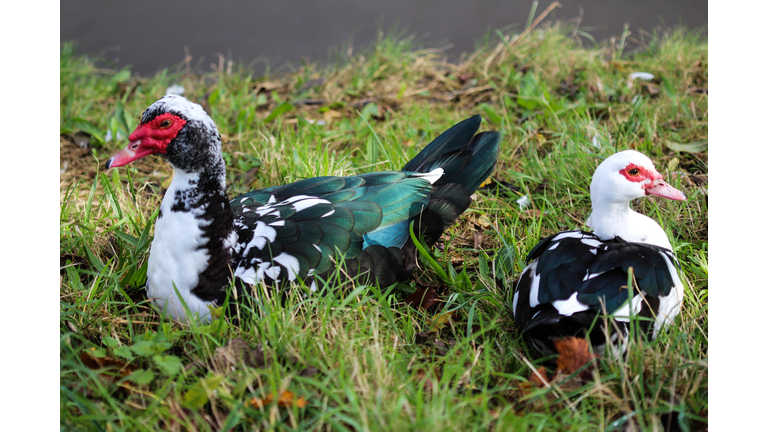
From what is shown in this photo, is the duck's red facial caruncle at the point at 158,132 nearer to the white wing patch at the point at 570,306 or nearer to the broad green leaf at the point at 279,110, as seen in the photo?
the white wing patch at the point at 570,306

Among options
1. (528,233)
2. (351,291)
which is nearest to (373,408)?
(351,291)

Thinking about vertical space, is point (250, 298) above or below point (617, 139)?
below

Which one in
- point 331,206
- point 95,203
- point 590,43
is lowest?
point 95,203

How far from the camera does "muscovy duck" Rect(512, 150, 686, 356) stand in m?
1.68

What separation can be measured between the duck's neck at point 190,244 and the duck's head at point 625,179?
4.38 ft

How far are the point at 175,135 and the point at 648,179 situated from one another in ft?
5.28

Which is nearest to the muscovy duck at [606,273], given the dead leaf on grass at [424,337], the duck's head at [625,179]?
the duck's head at [625,179]

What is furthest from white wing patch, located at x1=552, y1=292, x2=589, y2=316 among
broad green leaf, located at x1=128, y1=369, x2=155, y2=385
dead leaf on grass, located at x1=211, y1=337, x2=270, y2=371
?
broad green leaf, located at x1=128, y1=369, x2=155, y2=385

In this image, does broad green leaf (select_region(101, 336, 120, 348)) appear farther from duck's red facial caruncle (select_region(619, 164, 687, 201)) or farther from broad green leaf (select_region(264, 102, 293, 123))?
broad green leaf (select_region(264, 102, 293, 123))

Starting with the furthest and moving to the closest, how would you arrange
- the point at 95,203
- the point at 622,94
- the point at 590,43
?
the point at 590,43
the point at 622,94
the point at 95,203

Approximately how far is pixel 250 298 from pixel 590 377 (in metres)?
1.06

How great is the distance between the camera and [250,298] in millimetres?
1821

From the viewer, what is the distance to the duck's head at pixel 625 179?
1.95 meters

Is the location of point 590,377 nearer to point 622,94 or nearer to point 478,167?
point 478,167
